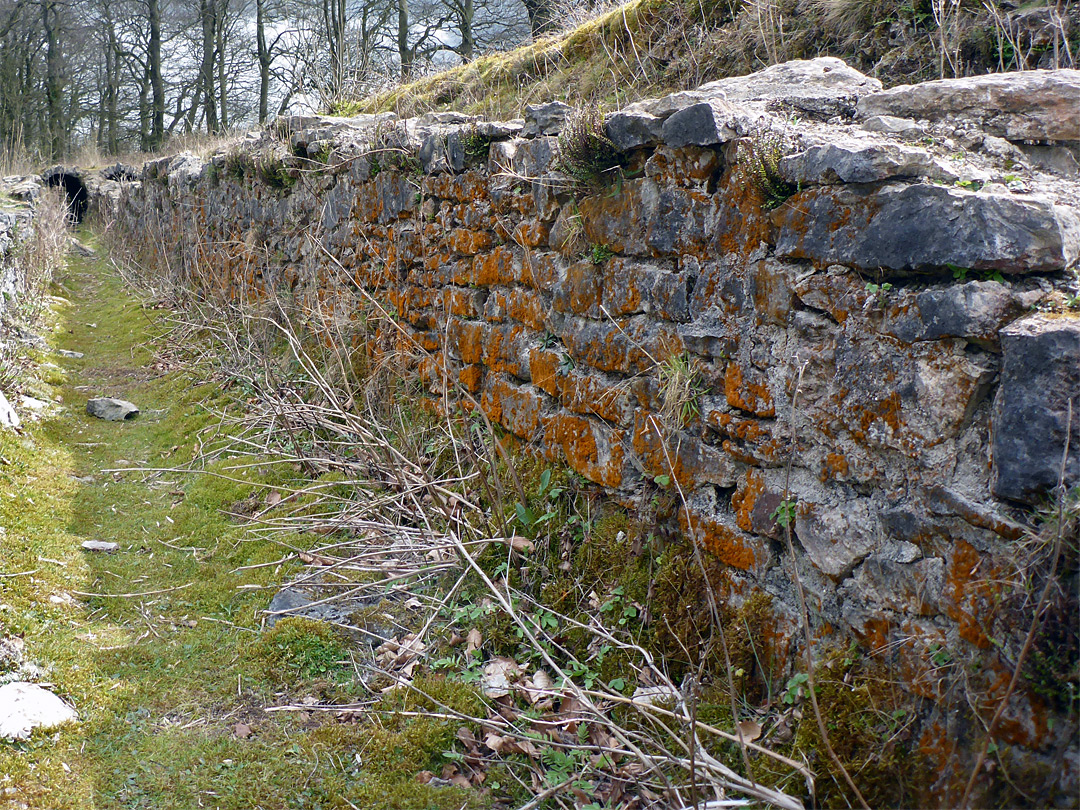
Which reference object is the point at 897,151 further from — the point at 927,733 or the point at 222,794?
the point at 222,794

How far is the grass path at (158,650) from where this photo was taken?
261 centimetres

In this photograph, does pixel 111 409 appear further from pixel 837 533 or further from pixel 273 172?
pixel 837 533

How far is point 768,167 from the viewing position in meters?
2.54

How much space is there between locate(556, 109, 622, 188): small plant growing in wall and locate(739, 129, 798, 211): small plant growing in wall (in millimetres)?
759

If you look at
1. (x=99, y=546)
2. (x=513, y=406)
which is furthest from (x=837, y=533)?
(x=99, y=546)

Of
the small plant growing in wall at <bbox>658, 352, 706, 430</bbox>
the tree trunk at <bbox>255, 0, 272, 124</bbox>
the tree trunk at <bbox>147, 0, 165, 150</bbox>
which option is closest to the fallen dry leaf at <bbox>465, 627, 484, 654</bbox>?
the small plant growing in wall at <bbox>658, 352, 706, 430</bbox>

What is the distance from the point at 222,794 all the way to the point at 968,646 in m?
2.37

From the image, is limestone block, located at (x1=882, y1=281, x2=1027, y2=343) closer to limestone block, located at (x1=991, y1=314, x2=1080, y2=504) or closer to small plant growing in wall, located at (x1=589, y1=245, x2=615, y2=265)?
limestone block, located at (x1=991, y1=314, x2=1080, y2=504)

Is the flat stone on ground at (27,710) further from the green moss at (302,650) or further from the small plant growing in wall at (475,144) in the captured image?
the small plant growing in wall at (475,144)

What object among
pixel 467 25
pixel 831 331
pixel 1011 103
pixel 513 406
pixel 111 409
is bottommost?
pixel 111 409

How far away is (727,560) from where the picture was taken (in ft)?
Answer: 8.90

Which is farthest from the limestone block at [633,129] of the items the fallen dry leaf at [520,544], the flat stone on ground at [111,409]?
the flat stone on ground at [111,409]

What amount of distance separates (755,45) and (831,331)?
2648 mm

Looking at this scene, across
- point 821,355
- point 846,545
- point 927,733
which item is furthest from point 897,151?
point 927,733
